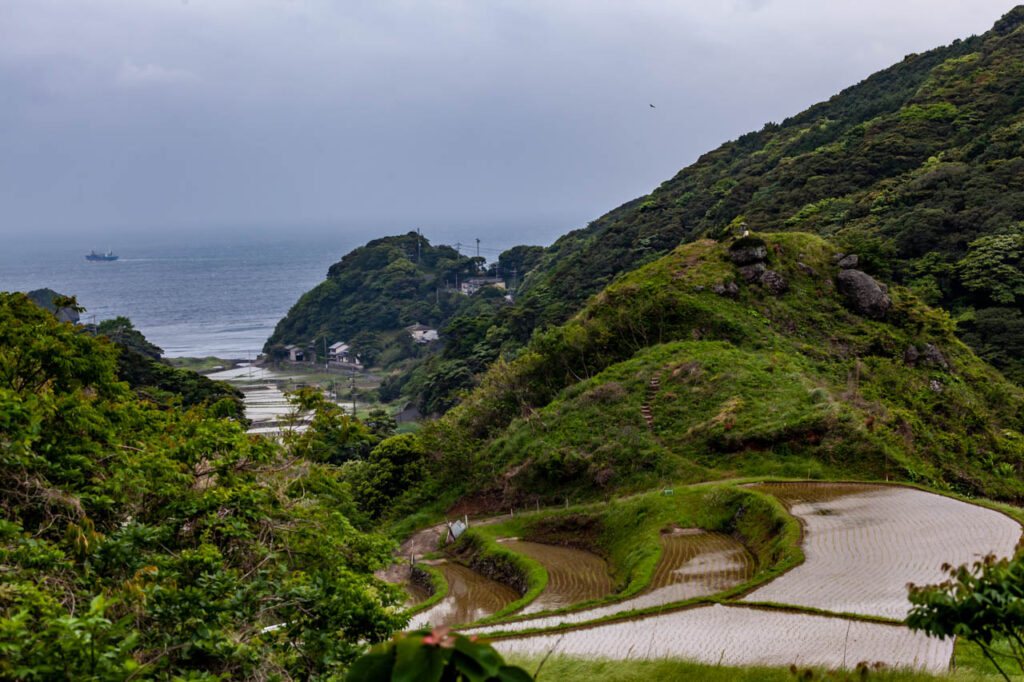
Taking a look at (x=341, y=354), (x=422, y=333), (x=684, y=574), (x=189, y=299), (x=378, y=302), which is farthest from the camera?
(x=189, y=299)

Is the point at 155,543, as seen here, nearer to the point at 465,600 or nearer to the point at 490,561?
the point at 465,600

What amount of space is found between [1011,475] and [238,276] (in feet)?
644

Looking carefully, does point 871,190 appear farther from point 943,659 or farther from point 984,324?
point 943,659

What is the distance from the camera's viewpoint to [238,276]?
188m

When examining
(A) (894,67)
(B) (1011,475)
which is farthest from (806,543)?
(A) (894,67)

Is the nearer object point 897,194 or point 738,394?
point 738,394

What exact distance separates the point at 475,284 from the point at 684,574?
326 feet

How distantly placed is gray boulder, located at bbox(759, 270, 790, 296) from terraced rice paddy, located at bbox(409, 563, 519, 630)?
19570mm

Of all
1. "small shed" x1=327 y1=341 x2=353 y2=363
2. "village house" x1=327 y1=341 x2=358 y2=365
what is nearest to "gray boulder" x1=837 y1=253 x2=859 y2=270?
"village house" x1=327 y1=341 x2=358 y2=365

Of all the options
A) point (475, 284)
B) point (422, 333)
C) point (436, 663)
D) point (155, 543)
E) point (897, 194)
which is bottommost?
point (422, 333)

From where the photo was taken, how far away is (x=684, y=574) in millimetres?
14633

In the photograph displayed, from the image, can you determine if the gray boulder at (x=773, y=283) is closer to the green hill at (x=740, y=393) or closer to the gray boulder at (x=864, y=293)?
the green hill at (x=740, y=393)

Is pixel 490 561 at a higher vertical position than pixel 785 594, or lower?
lower

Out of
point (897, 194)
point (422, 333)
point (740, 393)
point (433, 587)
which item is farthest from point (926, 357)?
point (422, 333)
